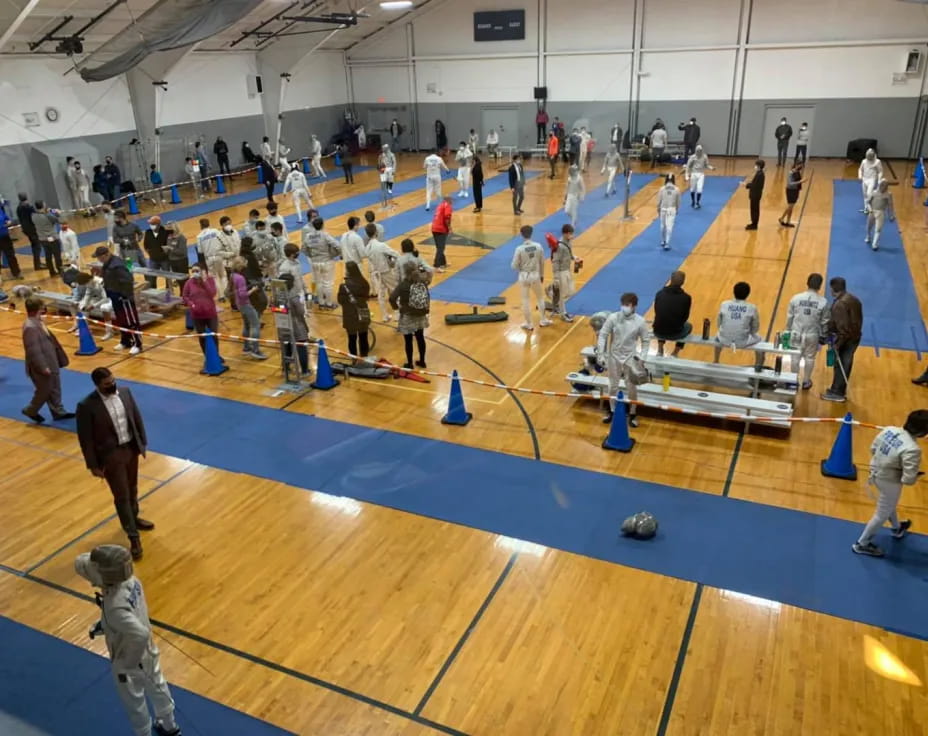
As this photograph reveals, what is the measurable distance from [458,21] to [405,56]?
3.35 meters

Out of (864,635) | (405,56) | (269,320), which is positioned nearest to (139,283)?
(269,320)

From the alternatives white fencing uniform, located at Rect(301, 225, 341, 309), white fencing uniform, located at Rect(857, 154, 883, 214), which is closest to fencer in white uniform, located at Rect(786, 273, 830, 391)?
white fencing uniform, located at Rect(301, 225, 341, 309)

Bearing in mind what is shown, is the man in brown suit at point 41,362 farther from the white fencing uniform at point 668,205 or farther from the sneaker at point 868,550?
the white fencing uniform at point 668,205

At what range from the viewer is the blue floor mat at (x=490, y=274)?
14.5m

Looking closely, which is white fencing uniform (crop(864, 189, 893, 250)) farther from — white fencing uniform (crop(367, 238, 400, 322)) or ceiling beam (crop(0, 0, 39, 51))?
ceiling beam (crop(0, 0, 39, 51))

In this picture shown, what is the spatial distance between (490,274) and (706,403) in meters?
7.61

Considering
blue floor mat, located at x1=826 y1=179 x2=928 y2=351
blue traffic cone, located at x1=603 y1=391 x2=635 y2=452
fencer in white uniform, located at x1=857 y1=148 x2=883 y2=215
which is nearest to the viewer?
blue traffic cone, located at x1=603 y1=391 x2=635 y2=452

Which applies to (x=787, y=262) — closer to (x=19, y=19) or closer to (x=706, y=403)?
(x=706, y=403)

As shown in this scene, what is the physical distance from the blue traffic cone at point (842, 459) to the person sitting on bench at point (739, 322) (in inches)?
68.0

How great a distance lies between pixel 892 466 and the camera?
6191 millimetres

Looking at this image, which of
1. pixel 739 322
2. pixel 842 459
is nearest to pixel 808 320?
pixel 739 322

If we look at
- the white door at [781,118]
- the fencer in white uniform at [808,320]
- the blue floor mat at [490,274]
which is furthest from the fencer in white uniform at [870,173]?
the white door at [781,118]

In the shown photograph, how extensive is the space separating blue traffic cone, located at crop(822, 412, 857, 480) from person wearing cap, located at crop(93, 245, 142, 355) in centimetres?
1053

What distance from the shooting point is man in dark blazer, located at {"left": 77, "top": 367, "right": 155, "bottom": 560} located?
20.7 ft
